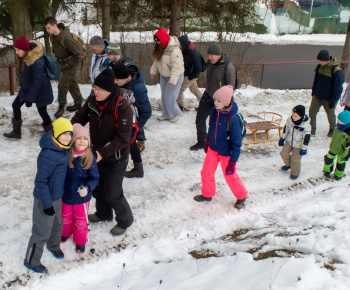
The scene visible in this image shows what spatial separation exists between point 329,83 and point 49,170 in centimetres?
567

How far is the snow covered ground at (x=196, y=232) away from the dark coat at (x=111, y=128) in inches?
41.0

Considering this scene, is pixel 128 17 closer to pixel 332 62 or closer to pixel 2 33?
pixel 2 33

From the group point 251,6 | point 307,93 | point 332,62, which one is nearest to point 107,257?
point 332,62

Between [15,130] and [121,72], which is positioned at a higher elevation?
[121,72]

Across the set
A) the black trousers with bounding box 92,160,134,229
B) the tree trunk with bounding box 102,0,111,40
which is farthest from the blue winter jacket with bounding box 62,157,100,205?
the tree trunk with bounding box 102,0,111,40

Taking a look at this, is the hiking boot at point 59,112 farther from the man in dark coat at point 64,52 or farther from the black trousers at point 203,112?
the black trousers at point 203,112

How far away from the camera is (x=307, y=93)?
1073 centimetres

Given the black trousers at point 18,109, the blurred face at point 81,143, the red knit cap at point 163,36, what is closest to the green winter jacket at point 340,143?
the red knit cap at point 163,36

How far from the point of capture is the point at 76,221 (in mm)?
3826

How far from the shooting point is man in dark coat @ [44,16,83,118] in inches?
269

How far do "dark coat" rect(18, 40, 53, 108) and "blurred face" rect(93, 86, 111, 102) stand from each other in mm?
2779

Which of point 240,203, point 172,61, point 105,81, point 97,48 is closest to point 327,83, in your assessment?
point 172,61

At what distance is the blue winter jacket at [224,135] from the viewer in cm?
442

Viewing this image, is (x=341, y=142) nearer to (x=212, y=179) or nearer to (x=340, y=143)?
(x=340, y=143)
